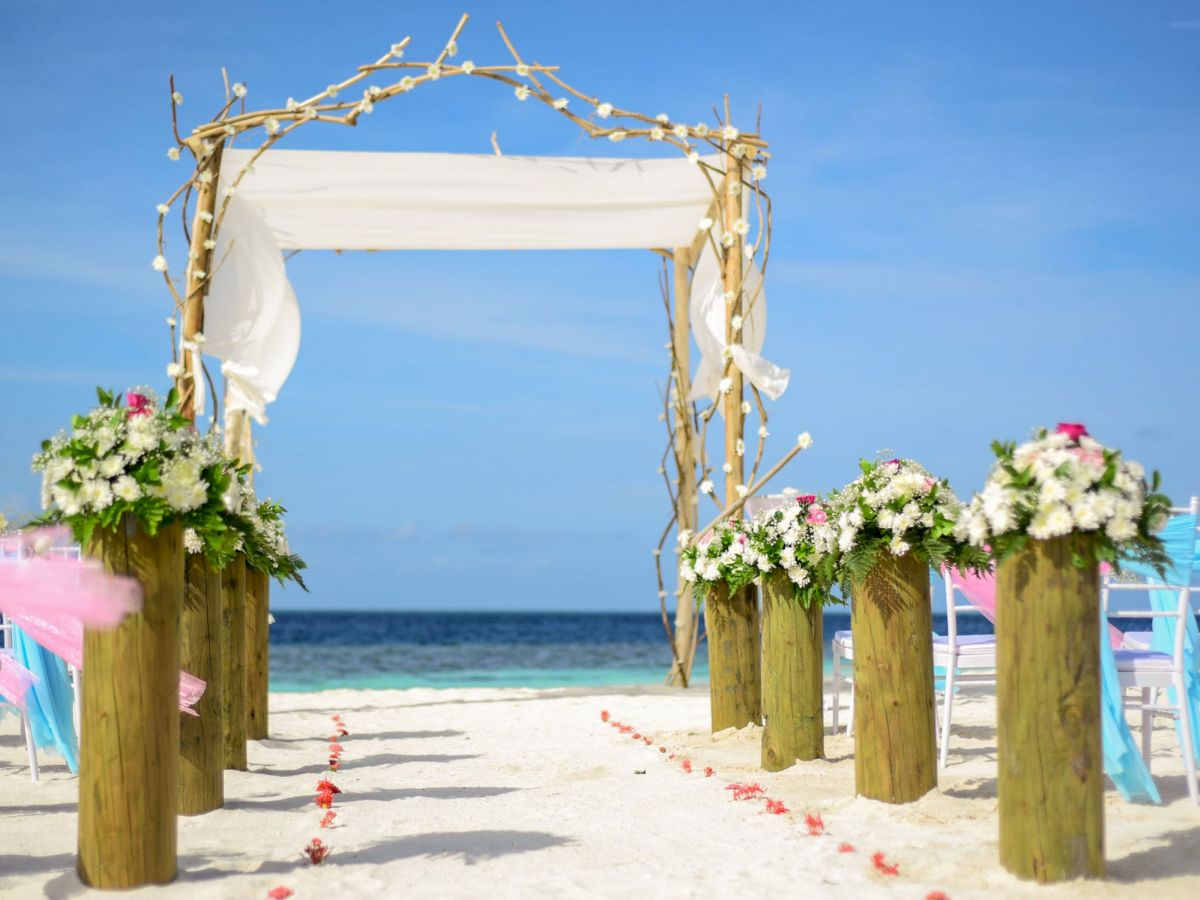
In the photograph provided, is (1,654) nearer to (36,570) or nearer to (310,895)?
(36,570)

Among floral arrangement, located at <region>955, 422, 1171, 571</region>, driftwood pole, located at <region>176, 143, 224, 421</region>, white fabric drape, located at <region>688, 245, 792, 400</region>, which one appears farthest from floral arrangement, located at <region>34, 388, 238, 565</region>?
white fabric drape, located at <region>688, 245, 792, 400</region>

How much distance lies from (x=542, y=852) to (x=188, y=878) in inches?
39.7

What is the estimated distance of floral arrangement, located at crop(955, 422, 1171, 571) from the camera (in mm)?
2879

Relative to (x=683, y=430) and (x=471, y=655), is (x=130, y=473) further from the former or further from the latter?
(x=471, y=655)

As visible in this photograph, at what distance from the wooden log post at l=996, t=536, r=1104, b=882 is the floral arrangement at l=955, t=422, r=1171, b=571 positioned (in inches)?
2.6

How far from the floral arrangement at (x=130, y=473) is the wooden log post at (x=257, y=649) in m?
3.16

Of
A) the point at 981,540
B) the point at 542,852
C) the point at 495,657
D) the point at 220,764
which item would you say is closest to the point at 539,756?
the point at 220,764

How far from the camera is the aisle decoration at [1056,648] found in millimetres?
2896

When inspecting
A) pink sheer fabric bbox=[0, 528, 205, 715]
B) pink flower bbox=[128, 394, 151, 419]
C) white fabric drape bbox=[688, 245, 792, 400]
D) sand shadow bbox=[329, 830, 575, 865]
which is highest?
white fabric drape bbox=[688, 245, 792, 400]

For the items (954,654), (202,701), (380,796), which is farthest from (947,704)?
(202,701)

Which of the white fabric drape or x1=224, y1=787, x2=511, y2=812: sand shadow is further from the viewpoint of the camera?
the white fabric drape

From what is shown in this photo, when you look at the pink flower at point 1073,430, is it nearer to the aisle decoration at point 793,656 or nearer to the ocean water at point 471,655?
the aisle decoration at point 793,656

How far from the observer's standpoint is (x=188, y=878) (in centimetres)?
318

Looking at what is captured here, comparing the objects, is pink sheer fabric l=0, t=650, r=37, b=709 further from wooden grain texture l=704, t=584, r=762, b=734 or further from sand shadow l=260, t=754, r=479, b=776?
wooden grain texture l=704, t=584, r=762, b=734
